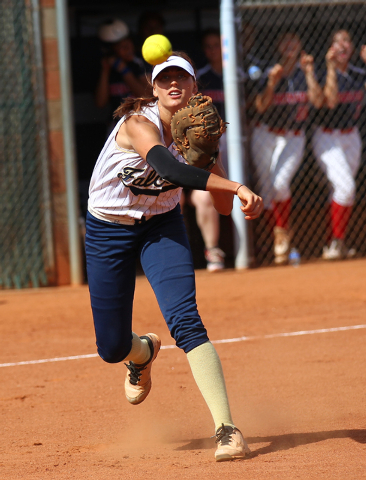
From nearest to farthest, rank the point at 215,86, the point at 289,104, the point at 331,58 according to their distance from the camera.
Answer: the point at 331,58 → the point at 289,104 → the point at 215,86

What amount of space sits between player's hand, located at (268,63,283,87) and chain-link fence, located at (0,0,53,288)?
8.66ft

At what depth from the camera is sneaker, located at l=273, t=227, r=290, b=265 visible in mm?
8375

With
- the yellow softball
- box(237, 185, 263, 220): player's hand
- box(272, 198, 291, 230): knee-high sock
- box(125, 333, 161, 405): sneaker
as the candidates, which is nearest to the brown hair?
the yellow softball

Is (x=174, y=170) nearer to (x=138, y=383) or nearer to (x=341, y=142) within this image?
(x=138, y=383)

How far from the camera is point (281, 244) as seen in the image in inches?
332

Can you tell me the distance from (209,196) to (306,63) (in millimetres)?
1878

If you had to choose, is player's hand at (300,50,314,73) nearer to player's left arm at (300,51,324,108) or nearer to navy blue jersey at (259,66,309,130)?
player's left arm at (300,51,324,108)

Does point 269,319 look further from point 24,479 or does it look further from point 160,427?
point 24,479

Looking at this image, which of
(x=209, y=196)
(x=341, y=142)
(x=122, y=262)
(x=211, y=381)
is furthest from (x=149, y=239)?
(x=341, y=142)

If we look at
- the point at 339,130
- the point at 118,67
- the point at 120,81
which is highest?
the point at 118,67

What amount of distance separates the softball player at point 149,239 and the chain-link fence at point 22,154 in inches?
177

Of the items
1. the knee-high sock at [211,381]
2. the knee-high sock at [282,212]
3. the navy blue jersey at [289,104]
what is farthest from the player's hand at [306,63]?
the knee-high sock at [211,381]

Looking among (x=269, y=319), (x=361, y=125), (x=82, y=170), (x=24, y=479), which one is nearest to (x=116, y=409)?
(x=24, y=479)

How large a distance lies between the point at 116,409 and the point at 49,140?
459cm
